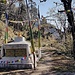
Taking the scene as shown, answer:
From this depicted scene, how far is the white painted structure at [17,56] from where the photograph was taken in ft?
36.6

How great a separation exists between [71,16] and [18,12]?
34246mm

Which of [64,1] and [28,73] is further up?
[64,1]

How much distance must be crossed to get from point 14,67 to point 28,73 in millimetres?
1265

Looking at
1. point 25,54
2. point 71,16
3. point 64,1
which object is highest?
point 64,1

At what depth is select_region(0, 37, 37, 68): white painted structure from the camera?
1117 centimetres

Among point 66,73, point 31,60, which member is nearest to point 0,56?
point 31,60

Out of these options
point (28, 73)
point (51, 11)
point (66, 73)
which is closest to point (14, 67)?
point (28, 73)

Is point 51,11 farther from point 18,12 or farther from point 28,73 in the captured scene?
point 28,73

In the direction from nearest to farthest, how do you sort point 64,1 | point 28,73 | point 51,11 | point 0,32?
point 28,73 → point 64,1 → point 0,32 → point 51,11

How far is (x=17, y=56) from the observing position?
37.6 feet

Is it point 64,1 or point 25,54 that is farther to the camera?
point 64,1

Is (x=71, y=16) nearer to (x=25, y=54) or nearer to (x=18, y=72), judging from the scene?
(x=25, y=54)

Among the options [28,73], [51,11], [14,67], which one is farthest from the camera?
[51,11]

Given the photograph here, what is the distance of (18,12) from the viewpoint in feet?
162
